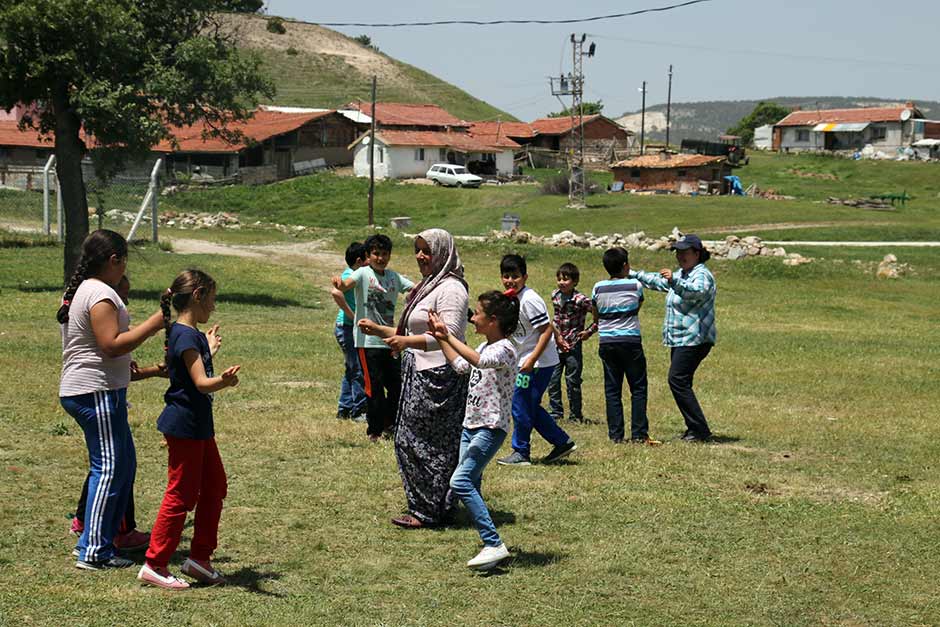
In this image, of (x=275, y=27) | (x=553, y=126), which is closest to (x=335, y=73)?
(x=275, y=27)

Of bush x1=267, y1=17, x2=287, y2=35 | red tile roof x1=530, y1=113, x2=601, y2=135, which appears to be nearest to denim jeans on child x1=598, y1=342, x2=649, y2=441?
red tile roof x1=530, y1=113, x2=601, y2=135

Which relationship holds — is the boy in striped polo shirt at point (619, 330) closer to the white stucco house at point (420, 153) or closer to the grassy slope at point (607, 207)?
the grassy slope at point (607, 207)

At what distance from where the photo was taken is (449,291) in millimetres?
7766

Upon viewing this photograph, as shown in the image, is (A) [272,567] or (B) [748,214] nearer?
(A) [272,567]

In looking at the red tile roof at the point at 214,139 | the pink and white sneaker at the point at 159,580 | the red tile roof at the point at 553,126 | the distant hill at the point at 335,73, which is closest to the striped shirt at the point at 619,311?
the pink and white sneaker at the point at 159,580

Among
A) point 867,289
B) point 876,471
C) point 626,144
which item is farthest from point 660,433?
point 626,144

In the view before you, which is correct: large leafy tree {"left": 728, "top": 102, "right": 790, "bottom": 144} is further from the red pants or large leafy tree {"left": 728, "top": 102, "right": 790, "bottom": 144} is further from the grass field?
the red pants

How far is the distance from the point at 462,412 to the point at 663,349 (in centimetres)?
1300

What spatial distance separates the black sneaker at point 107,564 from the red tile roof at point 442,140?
7047 cm

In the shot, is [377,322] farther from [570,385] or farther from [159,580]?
[159,580]

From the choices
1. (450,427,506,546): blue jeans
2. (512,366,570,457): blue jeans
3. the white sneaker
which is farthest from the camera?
(512,366,570,457): blue jeans

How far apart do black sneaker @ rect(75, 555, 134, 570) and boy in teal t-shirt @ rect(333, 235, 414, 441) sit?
147 inches

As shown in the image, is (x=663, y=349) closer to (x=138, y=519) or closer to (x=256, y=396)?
(x=256, y=396)

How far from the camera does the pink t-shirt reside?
21.4 feet
